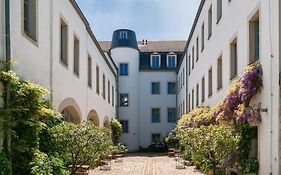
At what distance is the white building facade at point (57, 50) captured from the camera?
10.8 metres

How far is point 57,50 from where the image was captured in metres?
15.1

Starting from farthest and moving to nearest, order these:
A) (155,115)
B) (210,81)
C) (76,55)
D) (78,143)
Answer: (155,115) → (210,81) → (76,55) → (78,143)

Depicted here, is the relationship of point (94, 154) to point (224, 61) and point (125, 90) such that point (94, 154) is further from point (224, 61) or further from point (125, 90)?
point (125, 90)

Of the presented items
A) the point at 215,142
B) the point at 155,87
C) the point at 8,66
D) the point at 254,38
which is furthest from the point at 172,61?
the point at 8,66

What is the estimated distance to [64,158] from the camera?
12.5m

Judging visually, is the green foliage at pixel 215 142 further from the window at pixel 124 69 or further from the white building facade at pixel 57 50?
the window at pixel 124 69

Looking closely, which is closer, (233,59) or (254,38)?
(254,38)

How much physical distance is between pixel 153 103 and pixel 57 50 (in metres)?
30.7

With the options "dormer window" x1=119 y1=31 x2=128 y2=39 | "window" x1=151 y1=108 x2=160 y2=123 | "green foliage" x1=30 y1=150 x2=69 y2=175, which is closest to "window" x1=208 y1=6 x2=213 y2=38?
"green foliage" x1=30 y1=150 x2=69 y2=175

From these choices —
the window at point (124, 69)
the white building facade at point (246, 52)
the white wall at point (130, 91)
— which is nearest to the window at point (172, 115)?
the white wall at point (130, 91)

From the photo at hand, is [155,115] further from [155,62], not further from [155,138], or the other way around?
[155,62]

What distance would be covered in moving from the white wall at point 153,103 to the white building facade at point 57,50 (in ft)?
65.9

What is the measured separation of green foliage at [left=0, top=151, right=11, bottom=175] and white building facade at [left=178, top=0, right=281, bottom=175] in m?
6.46

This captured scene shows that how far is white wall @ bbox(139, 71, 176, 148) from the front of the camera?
4488 cm
